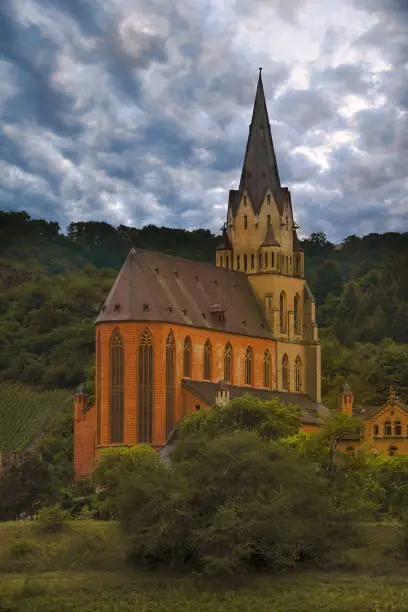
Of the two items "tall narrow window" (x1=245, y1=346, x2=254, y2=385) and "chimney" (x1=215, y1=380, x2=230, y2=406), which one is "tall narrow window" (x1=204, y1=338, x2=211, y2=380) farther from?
"tall narrow window" (x1=245, y1=346, x2=254, y2=385)

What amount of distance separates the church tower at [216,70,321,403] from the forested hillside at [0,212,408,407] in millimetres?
6575

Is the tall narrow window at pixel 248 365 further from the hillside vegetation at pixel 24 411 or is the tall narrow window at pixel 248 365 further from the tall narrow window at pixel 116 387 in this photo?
the hillside vegetation at pixel 24 411

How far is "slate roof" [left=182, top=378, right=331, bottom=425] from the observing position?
97688 mm

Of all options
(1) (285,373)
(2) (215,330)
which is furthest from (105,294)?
(2) (215,330)

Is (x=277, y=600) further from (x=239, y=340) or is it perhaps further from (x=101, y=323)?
(x=239, y=340)

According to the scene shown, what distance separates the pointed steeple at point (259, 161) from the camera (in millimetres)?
112125

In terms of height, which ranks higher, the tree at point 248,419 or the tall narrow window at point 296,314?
the tall narrow window at point 296,314

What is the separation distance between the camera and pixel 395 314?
159 meters

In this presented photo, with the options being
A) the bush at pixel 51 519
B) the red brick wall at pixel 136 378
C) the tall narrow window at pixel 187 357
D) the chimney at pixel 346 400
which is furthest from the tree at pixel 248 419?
the chimney at pixel 346 400

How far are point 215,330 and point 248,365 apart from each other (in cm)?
511

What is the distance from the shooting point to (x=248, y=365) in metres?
106

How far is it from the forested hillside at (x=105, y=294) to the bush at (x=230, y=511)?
45.7 m

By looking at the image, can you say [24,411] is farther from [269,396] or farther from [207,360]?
[269,396]

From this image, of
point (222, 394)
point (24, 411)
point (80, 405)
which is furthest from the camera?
point (24, 411)
